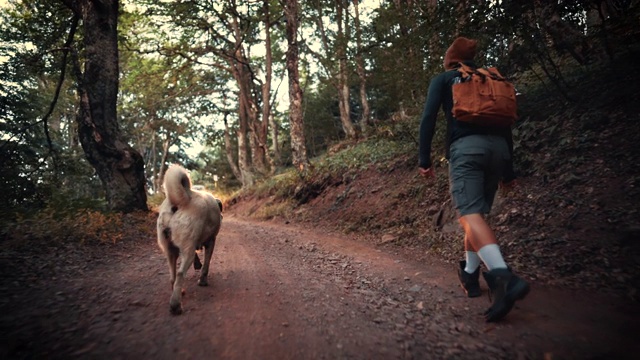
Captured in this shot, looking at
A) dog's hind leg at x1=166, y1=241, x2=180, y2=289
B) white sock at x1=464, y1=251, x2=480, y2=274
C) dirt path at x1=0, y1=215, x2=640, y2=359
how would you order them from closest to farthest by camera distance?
dirt path at x1=0, y1=215, x2=640, y2=359, white sock at x1=464, y1=251, x2=480, y2=274, dog's hind leg at x1=166, y1=241, x2=180, y2=289

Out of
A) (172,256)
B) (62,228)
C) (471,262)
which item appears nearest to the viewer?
(471,262)

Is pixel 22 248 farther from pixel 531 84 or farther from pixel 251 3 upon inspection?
pixel 251 3

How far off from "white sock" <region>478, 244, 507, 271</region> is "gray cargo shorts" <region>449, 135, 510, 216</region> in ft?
1.02

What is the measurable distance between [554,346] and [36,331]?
3.90 m

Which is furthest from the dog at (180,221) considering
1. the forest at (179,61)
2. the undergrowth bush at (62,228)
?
the forest at (179,61)

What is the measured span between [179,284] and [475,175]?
2.96 meters

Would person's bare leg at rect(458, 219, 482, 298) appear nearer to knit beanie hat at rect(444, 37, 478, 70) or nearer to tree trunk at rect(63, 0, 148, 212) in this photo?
knit beanie hat at rect(444, 37, 478, 70)

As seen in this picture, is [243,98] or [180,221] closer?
[180,221]

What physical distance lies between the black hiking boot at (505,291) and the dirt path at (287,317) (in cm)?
12

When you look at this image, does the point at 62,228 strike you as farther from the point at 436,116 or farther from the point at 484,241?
the point at 484,241

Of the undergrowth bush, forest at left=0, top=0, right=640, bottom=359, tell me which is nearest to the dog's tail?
forest at left=0, top=0, right=640, bottom=359

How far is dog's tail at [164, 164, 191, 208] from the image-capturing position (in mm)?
3174

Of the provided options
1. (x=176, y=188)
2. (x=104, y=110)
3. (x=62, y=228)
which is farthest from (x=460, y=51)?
(x=104, y=110)

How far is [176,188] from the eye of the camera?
3.17m
